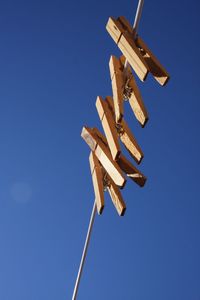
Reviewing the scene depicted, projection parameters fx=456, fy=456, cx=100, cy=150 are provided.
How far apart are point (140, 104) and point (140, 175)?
1.40 ft

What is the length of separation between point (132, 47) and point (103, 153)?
0.62 metres

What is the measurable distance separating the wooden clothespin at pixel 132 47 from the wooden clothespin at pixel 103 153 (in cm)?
51

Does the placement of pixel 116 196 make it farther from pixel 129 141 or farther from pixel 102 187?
pixel 129 141

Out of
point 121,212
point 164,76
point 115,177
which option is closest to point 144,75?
point 164,76

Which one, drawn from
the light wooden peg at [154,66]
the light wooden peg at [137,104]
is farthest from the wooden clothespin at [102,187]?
the light wooden peg at [154,66]

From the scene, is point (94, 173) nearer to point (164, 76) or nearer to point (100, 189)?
point (100, 189)

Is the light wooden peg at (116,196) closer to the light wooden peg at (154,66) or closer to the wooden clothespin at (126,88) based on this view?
the wooden clothespin at (126,88)

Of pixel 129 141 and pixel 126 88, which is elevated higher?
pixel 126 88

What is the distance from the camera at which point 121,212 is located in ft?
8.05

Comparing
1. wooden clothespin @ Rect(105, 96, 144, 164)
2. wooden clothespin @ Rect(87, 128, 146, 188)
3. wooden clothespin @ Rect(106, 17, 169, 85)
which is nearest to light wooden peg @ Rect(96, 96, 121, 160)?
wooden clothespin @ Rect(105, 96, 144, 164)

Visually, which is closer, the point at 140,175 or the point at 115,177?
the point at 115,177

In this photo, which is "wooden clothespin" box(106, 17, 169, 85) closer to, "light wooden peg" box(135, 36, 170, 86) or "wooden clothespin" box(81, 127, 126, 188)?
"light wooden peg" box(135, 36, 170, 86)

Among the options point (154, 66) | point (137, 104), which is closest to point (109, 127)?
point (137, 104)

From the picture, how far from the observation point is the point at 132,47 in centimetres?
248
